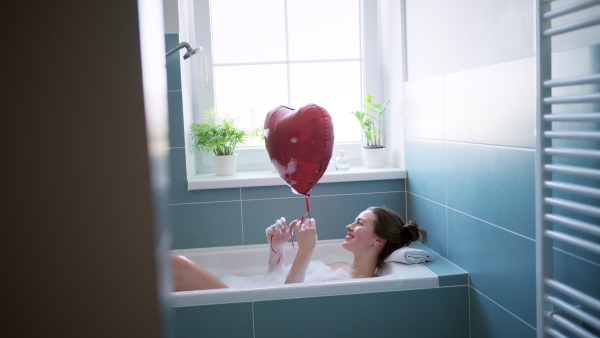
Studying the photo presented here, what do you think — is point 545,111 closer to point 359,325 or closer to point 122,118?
point 359,325

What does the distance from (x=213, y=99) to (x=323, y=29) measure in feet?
2.53

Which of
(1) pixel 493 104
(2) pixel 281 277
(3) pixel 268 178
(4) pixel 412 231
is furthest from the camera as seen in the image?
(3) pixel 268 178

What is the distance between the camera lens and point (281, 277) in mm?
2592

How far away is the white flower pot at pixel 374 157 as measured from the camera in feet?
9.85

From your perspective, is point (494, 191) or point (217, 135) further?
point (217, 135)

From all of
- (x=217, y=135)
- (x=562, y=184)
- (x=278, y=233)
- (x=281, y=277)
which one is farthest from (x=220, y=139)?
(x=562, y=184)

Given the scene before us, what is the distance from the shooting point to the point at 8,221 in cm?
15

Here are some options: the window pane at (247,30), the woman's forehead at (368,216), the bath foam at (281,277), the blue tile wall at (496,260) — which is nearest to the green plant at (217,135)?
the window pane at (247,30)

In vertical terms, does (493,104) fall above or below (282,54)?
below

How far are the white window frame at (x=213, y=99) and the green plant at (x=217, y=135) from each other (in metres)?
0.06

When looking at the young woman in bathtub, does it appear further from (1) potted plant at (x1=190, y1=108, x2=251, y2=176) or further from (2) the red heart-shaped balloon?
(1) potted plant at (x1=190, y1=108, x2=251, y2=176)

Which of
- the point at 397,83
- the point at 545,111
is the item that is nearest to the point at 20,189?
the point at 545,111

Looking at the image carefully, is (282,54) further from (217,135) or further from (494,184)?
(494,184)

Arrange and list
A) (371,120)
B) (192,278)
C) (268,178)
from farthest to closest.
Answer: (371,120) < (268,178) < (192,278)
